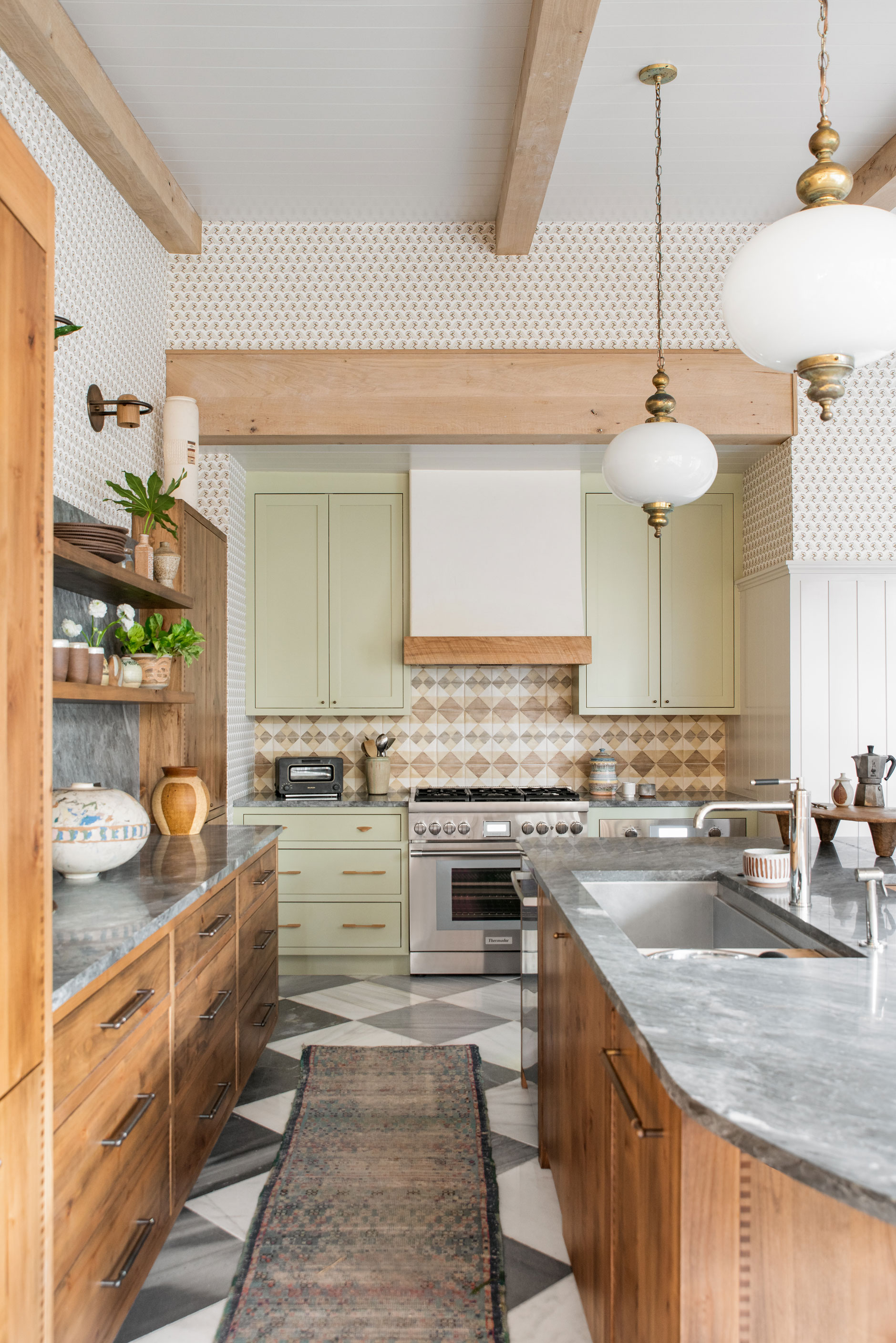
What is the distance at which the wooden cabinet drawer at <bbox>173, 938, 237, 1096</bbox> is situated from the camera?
2119 mm

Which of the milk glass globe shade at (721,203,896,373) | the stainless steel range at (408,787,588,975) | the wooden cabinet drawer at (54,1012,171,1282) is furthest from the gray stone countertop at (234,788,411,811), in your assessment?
the milk glass globe shade at (721,203,896,373)

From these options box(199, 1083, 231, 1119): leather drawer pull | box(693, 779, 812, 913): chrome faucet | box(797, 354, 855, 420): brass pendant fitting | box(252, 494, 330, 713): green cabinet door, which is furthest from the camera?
box(252, 494, 330, 713): green cabinet door

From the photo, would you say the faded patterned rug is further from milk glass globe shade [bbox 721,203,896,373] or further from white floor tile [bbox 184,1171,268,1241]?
milk glass globe shade [bbox 721,203,896,373]

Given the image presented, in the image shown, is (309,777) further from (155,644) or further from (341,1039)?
(155,644)

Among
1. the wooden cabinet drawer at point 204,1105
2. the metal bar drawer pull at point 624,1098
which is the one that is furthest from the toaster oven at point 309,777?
the metal bar drawer pull at point 624,1098

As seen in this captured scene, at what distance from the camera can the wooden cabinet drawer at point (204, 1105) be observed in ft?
6.90

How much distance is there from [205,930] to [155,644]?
0.96 metres

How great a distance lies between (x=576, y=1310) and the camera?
6.21 feet

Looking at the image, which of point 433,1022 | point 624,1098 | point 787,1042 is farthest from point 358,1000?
point 787,1042

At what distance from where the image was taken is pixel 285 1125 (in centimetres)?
271

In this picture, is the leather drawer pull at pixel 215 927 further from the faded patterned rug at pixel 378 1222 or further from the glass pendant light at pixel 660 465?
the glass pendant light at pixel 660 465

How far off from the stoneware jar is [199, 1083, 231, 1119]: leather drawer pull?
257cm

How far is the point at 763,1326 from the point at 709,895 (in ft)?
4.39

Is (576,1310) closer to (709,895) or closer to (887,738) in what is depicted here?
(709,895)
